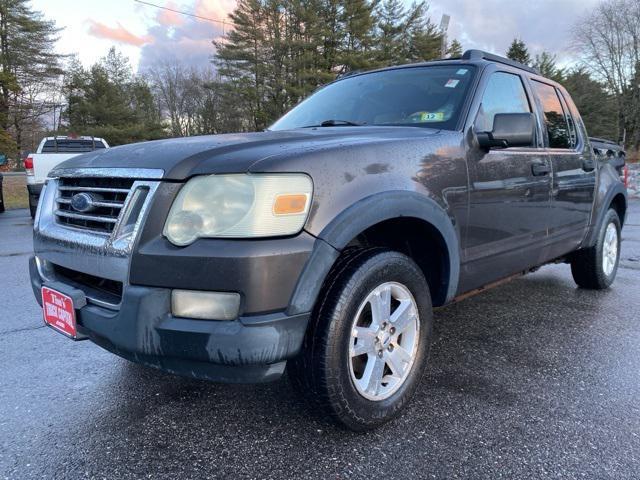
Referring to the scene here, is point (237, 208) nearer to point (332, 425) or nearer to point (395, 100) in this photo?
point (332, 425)

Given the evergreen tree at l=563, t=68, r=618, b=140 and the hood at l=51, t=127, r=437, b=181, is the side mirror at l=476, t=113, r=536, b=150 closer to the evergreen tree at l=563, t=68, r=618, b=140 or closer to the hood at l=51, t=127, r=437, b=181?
the hood at l=51, t=127, r=437, b=181

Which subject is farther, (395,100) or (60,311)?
(395,100)

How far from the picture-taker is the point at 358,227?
6.56 feet

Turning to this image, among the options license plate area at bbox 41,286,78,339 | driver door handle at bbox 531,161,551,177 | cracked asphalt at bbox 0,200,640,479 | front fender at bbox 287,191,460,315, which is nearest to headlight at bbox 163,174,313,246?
front fender at bbox 287,191,460,315

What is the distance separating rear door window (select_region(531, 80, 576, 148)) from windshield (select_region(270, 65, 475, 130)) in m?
0.95

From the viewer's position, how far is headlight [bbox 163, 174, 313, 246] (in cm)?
178

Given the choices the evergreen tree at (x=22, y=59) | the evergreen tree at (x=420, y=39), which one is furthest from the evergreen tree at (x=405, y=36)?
the evergreen tree at (x=22, y=59)

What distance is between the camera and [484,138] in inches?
108

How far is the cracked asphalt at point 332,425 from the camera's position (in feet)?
6.35

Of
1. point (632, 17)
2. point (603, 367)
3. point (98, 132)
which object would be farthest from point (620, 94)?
point (603, 367)

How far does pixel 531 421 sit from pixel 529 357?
0.85m

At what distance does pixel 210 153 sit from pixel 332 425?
4.17 ft

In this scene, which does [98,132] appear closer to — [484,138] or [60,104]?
[60,104]

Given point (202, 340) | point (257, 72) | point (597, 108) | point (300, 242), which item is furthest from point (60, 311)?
point (597, 108)
